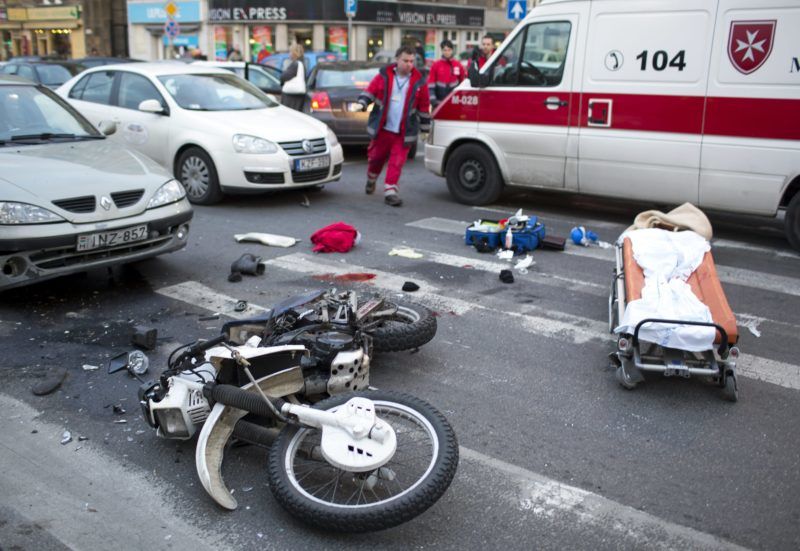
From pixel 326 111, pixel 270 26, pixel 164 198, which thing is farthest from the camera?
pixel 270 26

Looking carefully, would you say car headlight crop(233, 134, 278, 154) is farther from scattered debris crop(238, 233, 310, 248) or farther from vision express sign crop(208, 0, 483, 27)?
vision express sign crop(208, 0, 483, 27)

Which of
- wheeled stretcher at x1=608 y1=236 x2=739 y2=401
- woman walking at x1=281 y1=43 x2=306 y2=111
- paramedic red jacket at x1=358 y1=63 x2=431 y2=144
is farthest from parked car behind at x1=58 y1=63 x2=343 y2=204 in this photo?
wheeled stretcher at x1=608 y1=236 x2=739 y2=401

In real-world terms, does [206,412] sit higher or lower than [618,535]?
higher

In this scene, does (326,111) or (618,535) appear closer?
(618,535)

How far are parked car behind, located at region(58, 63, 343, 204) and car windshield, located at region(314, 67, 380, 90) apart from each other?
357 centimetres

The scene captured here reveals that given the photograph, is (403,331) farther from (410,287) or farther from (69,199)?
(69,199)

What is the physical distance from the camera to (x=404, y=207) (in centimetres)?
1033

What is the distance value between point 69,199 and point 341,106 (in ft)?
27.3

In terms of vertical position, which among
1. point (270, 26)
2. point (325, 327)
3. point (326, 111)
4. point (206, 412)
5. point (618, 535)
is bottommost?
point (618, 535)

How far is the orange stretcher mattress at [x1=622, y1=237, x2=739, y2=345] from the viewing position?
4.82 m

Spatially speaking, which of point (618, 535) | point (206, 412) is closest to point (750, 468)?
point (618, 535)

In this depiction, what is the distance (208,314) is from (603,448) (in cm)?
324

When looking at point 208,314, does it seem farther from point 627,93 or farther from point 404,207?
point 627,93

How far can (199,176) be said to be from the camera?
399 inches
